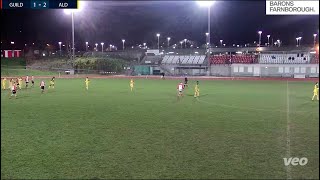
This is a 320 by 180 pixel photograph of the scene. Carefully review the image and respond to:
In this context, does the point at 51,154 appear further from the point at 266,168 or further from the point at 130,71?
the point at 130,71

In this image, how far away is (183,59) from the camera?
70312mm

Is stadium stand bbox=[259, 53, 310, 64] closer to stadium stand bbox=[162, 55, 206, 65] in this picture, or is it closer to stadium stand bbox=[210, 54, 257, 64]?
stadium stand bbox=[210, 54, 257, 64]

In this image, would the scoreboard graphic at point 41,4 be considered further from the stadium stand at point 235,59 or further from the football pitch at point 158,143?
the stadium stand at point 235,59

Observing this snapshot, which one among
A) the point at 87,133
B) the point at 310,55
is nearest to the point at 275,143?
the point at 87,133

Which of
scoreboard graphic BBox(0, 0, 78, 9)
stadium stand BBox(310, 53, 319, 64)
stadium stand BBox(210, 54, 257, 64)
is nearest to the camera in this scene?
scoreboard graphic BBox(0, 0, 78, 9)

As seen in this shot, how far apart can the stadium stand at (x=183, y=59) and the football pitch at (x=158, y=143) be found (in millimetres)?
50334

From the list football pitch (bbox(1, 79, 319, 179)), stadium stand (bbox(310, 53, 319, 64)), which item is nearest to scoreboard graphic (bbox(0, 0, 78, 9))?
football pitch (bbox(1, 79, 319, 179))

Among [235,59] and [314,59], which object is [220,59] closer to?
[235,59]

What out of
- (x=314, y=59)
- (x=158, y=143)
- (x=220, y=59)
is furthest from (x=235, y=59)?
(x=158, y=143)

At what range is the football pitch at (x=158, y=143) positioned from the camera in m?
7.60

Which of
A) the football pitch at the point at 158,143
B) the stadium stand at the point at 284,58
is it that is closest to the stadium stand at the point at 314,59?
the stadium stand at the point at 284,58

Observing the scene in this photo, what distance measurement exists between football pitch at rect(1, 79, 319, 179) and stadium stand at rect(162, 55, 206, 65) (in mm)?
50334

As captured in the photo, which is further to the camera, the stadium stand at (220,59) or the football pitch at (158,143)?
the stadium stand at (220,59)

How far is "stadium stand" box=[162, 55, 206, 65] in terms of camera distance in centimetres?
6762
